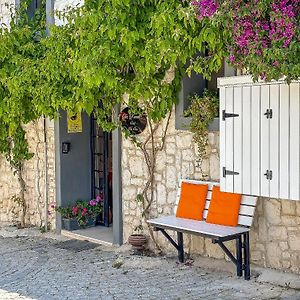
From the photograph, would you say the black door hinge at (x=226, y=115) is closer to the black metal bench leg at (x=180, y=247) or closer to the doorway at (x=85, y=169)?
the black metal bench leg at (x=180, y=247)

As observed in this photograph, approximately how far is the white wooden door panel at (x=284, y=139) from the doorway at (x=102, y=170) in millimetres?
4854

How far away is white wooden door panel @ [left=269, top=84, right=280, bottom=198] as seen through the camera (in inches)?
249

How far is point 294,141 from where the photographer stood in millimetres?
6215

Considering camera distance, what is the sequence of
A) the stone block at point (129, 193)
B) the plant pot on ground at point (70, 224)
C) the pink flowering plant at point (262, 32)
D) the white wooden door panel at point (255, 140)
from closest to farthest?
the pink flowering plant at point (262, 32), the white wooden door panel at point (255, 140), the stone block at point (129, 193), the plant pot on ground at point (70, 224)

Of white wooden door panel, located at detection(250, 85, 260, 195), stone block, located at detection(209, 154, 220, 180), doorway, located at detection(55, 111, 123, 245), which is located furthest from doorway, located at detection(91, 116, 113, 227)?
white wooden door panel, located at detection(250, 85, 260, 195)

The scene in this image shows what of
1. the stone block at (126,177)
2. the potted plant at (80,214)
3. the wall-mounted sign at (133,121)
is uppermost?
the wall-mounted sign at (133,121)

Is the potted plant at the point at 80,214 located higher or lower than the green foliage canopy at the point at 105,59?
lower

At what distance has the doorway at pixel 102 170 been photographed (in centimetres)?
1090

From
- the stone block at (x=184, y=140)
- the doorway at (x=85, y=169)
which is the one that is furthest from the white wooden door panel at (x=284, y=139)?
the doorway at (x=85, y=169)

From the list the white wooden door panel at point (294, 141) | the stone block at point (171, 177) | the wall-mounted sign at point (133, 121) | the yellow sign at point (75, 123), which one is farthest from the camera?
the yellow sign at point (75, 123)

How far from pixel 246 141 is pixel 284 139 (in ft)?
1.63

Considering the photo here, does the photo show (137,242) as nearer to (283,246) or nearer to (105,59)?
(283,246)

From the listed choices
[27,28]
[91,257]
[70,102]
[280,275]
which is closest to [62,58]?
[70,102]

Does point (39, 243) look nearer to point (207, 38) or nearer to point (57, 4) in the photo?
point (57, 4)
